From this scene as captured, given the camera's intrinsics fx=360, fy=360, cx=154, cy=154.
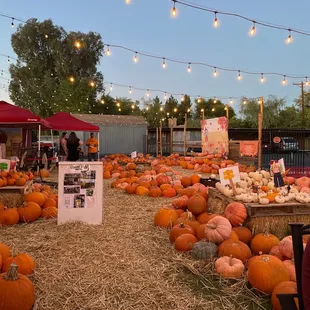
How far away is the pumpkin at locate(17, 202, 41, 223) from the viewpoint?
5.30m

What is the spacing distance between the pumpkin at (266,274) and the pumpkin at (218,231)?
64 cm

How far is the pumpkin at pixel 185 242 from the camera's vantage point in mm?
3902

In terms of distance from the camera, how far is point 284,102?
53094 mm

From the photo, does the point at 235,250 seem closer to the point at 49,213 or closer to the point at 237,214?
the point at 237,214

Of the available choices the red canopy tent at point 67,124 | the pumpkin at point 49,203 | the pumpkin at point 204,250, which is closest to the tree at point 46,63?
the red canopy tent at point 67,124

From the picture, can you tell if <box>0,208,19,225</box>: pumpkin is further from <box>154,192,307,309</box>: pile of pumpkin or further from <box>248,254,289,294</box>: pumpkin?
<box>248,254,289,294</box>: pumpkin

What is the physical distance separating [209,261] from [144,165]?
954 centimetres

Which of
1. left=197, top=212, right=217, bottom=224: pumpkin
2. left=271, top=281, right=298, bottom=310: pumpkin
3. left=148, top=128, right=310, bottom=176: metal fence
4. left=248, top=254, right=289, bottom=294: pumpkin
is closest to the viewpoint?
left=271, top=281, right=298, bottom=310: pumpkin

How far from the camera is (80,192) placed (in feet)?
17.0

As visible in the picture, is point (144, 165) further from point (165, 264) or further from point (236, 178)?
point (165, 264)

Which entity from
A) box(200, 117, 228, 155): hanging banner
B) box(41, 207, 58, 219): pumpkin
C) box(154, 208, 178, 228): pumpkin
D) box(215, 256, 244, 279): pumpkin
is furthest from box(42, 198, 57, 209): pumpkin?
box(200, 117, 228, 155): hanging banner

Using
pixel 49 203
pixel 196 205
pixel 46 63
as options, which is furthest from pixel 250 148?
pixel 46 63

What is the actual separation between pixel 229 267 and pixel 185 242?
0.74 meters

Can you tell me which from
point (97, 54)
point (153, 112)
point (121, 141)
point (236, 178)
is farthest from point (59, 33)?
point (236, 178)
